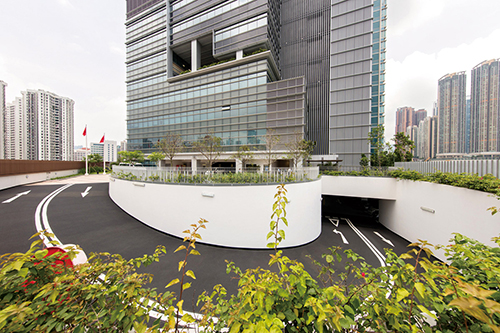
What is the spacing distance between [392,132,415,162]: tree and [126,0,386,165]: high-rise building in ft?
9.59

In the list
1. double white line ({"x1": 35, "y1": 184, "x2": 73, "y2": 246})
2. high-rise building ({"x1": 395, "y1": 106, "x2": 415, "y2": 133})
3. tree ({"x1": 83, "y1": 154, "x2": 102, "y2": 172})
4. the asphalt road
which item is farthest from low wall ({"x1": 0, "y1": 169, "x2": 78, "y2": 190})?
high-rise building ({"x1": 395, "y1": 106, "x2": 415, "y2": 133})

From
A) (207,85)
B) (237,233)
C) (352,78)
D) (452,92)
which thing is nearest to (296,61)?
(352,78)

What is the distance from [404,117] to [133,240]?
68.7 meters

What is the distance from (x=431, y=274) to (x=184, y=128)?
2780 cm

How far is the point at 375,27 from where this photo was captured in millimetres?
27484

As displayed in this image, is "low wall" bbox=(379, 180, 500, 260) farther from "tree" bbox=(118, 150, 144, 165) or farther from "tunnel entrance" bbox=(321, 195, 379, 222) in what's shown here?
"tree" bbox=(118, 150, 144, 165)

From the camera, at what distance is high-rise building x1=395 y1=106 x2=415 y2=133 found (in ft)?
152

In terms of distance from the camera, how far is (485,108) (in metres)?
23.3

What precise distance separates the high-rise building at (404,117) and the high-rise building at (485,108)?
24.1 m

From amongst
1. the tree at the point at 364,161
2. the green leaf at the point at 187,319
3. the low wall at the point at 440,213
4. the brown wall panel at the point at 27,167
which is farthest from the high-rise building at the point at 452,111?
the brown wall panel at the point at 27,167

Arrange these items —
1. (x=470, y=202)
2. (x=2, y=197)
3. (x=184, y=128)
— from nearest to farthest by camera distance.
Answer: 1. (x=470, y=202)
2. (x=2, y=197)
3. (x=184, y=128)

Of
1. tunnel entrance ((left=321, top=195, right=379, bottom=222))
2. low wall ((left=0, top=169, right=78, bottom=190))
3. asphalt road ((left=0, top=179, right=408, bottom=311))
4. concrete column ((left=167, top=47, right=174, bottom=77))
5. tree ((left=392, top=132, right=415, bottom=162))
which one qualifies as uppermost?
concrete column ((left=167, top=47, right=174, bottom=77))

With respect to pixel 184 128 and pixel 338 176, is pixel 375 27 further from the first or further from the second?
pixel 184 128

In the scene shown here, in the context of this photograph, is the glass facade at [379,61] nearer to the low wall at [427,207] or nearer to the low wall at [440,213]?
the low wall at [427,207]
